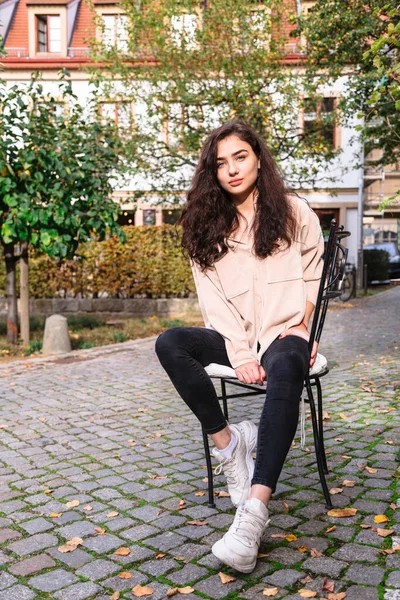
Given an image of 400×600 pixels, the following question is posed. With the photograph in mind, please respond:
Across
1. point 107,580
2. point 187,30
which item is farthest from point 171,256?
point 107,580

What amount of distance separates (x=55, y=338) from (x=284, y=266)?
6.23m

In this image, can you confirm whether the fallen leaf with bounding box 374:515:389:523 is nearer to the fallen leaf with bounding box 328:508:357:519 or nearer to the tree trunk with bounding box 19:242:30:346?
the fallen leaf with bounding box 328:508:357:519

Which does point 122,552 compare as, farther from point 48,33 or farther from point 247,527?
point 48,33

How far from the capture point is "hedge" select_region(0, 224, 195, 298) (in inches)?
527

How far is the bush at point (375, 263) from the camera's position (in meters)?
23.2

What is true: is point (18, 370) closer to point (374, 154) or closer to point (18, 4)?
point (18, 4)

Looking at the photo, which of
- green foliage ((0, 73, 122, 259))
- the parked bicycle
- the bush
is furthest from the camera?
the bush

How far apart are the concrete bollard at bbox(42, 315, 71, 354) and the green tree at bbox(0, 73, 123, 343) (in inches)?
35.8

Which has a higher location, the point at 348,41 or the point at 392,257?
the point at 348,41

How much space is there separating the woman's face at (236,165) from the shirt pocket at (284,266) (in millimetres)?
367

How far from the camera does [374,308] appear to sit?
1464cm

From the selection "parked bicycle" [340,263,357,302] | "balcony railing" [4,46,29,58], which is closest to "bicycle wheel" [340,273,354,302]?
"parked bicycle" [340,263,357,302]

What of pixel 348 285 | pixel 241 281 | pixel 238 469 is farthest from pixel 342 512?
pixel 348 285

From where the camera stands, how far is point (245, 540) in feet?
7.48
